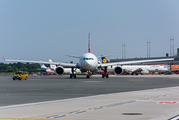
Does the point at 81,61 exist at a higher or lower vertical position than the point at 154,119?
higher

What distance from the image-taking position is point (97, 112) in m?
11.0

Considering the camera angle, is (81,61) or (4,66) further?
(4,66)

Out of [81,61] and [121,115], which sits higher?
[81,61]

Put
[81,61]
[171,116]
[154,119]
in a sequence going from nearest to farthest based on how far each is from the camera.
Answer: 1. [154,119]
2. [171,116]
3. [81,61]

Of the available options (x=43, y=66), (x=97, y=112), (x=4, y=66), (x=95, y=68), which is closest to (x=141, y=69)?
(x=43, y=66)

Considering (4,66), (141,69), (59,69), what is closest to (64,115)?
(59,69)

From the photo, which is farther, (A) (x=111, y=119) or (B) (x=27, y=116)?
(B) (x=27, y=116)

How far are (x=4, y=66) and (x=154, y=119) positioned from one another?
432 feet

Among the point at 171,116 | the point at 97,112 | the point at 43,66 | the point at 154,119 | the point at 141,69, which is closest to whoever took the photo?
the point at 154,119

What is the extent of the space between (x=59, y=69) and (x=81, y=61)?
593 centimetres

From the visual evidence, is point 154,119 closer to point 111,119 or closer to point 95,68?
point 111,119

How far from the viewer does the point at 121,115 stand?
33.6 feet

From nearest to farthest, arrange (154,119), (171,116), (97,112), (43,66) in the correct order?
(154,119) < (171,116) < (97,112) < (43,66)

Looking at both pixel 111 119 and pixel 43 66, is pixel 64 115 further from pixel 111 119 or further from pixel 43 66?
pixel 43 66
